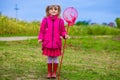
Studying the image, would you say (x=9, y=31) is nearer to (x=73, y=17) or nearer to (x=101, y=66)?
(x=101, y=66)

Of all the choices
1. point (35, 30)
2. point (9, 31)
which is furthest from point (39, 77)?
point (35, 30)

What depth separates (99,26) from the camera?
31.0 m

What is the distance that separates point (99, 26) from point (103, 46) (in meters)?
14.9

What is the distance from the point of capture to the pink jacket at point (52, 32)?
734 centimetres

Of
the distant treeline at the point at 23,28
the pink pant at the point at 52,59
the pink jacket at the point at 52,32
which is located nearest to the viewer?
the pink jacket at the point at 52,32

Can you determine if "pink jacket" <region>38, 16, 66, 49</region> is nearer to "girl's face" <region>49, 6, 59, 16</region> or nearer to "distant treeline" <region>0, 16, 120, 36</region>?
"girl's face" <region>49, 6, 59, 16</region>

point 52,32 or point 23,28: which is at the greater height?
point 52,32

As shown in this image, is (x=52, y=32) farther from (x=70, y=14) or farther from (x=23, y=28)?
(x=23, y=28)

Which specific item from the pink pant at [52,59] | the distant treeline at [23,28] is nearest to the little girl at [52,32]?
the pink pant at [52,59]

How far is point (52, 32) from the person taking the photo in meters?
7.35

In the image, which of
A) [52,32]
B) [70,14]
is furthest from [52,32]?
[70,14]

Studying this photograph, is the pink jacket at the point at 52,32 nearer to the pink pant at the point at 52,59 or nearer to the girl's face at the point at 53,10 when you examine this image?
the girl's face at the point at 53,10

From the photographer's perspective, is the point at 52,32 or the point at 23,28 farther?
the point at 23,28

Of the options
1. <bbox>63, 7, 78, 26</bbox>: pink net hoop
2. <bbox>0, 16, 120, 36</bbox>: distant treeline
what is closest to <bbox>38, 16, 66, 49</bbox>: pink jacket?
<bbox>63, 7, 78, 26</bbox>: pink net hoop
